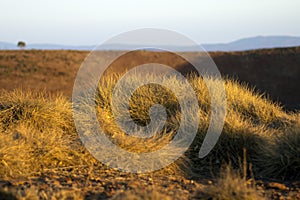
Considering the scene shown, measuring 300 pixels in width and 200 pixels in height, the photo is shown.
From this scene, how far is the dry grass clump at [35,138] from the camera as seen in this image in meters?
5.36

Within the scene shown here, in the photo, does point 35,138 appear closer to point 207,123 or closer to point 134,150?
point 134,150

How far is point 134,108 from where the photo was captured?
788 centimetres

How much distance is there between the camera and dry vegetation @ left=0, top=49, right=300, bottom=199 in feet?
14.6

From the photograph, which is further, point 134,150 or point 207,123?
point 207,123

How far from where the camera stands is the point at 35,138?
584cm

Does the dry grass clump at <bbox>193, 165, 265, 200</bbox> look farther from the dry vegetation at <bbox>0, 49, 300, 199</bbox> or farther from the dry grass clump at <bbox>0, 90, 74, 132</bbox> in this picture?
the dry grass clump at <bbox>0, 90, 74, 132</bbox>

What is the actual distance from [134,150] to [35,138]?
1.25 meters

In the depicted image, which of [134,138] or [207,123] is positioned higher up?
[207,123]

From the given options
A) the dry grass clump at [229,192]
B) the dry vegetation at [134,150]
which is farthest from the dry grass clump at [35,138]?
the dry grass clump at [229,192]

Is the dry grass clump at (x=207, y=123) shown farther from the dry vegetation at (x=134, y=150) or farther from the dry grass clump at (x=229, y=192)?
the dry grass clump at (x=229, y=192)

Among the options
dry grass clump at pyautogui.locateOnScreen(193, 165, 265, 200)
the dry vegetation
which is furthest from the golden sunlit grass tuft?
dry grass clump at pyautogui.locateOnScreen(193, 165, 265, 200)

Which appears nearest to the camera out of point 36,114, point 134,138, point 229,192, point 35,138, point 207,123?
point 229,192

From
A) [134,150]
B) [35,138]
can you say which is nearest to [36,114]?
[35,138]

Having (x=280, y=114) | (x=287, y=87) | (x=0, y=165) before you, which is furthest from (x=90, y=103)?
(x=287, y=87)
